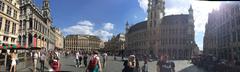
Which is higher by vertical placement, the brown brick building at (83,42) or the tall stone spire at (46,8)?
the tall stone spire at (46,8)

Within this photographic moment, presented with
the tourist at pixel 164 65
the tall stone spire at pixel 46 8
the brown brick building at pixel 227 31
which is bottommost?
the tourist at pixel 164 65

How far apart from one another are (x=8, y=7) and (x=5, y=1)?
7.08 ft

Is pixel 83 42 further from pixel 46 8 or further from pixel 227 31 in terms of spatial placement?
pixel 227 31

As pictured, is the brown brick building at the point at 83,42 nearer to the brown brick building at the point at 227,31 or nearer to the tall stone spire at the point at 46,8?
the tall stone spire at the point at 46,8

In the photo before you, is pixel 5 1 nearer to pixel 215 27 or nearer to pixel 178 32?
pixel 215 27

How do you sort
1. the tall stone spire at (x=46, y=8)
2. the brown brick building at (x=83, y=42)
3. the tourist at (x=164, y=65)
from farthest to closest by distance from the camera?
the brown brick building at (x=83, y=42) → the tall stone spire at (x=46, y=8) → the tourist at (x=164, y=65)

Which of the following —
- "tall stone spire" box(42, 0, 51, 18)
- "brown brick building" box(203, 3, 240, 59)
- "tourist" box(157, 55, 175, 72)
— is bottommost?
"tourist" box(157, 55, 175, 72)

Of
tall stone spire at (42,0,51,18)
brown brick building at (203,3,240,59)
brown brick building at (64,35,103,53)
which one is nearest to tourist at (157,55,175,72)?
brown brick building at (203,3,240,59)

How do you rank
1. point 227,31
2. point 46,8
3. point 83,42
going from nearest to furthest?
1. point 227,31
2. point 46,8
3. point 83,42

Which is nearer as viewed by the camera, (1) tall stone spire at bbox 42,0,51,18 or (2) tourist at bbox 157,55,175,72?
(2) tourist at bbox 157,55,175,72

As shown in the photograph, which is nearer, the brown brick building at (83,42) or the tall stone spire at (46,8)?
the tall stone spire at (46,8)

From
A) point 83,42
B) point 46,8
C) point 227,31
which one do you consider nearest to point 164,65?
point 227,31

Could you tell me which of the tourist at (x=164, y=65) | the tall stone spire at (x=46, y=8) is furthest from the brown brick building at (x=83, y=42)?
the tourist at (x=164, y=65)

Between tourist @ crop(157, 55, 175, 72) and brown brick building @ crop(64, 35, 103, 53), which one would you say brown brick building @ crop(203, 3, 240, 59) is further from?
brown brick building @ crop(64, 35, 103, 53)
